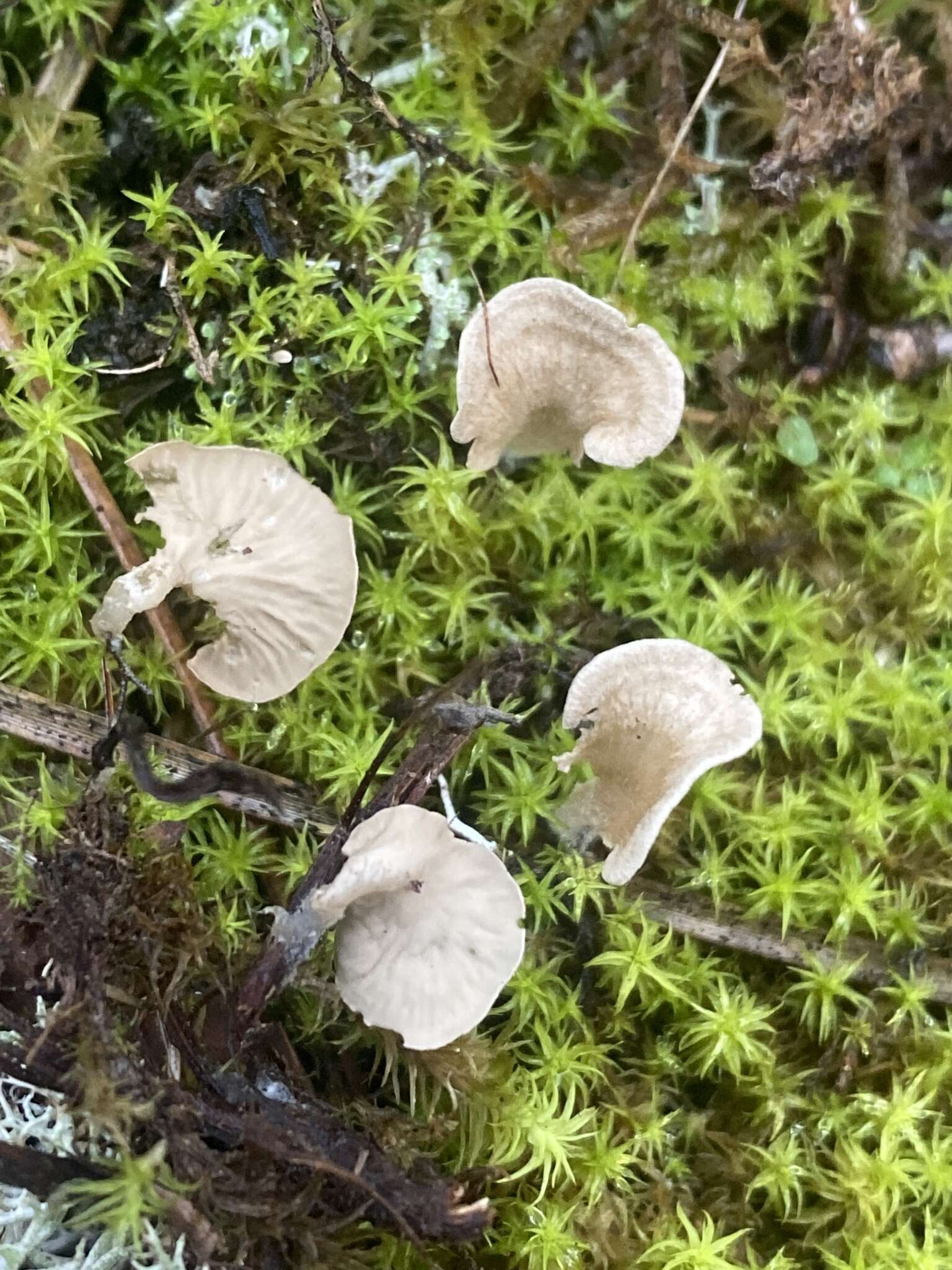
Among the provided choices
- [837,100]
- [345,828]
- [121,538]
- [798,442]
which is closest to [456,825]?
[345,828]

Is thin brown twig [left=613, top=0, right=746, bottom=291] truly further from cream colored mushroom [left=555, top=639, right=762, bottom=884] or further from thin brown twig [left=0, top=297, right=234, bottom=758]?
thin brown twig [left=0, top=297, right=234, bottom=758]

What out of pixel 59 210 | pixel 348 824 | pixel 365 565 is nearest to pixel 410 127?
pixel 59 210

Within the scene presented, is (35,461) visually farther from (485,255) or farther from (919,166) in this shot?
(919,166)

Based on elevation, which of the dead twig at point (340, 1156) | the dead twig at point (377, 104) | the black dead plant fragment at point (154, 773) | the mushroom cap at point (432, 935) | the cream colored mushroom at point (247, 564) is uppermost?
the dead twig at point (377, 104)

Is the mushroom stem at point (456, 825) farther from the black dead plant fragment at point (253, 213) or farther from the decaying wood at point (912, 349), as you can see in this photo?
the decaying wood at point (912, 349)

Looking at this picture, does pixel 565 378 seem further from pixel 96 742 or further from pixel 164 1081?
pixel 164 1081

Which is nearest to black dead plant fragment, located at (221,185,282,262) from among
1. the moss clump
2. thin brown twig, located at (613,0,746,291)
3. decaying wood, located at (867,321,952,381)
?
the moss clump

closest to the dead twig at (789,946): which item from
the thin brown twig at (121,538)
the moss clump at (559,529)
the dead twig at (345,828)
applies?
the moss clump at (559,529)
